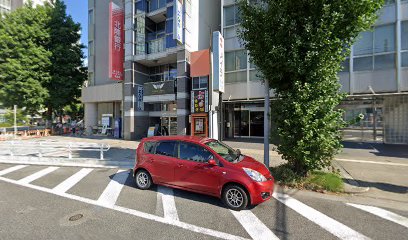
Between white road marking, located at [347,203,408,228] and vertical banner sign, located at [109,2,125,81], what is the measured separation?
1890cm

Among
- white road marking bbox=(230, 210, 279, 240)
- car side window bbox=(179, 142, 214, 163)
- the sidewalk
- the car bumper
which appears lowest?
white road marking bbox=(230, 210, 279, 240)

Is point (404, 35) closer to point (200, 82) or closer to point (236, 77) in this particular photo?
point (236, 77)

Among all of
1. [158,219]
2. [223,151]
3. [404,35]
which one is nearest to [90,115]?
[223,151]

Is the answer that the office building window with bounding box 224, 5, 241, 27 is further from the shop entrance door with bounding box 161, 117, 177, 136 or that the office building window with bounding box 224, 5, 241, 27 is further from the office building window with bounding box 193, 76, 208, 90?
the shop entrance door with bounding box 161, 117, 177, 136

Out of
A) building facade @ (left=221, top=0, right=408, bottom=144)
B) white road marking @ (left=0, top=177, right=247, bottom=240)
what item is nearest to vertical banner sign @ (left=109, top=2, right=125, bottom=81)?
building facade @ (left=221, top=0, right=408, bottom=144)

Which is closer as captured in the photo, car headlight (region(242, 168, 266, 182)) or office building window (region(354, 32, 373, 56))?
car headlight (region(242, 168, 266, 182))

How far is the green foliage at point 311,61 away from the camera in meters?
5.98

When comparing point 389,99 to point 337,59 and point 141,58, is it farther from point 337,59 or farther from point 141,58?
point 141,58

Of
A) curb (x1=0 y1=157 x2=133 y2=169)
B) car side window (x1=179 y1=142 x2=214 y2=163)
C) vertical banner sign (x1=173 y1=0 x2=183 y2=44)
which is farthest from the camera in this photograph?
vertical banner sign (x1=173 y1=0 x2=183 y2=44)

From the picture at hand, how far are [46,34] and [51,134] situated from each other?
1094 centimetres

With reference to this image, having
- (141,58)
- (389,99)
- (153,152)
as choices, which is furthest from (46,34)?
(389,99)

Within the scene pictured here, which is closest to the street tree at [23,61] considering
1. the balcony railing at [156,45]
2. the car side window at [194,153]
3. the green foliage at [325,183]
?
the balcony railing at [156,45]

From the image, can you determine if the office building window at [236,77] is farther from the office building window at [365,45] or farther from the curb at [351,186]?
the curb at [351,186]

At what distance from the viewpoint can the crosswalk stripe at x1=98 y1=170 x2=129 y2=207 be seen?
5.52 metres
